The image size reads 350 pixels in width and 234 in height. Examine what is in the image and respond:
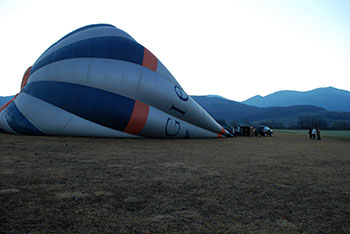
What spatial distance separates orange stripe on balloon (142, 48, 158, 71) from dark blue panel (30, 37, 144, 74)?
199mm

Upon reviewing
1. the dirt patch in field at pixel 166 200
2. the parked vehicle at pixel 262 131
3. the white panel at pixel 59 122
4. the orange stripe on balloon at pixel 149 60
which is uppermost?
the orange stripe on balloon at pixel 149 60

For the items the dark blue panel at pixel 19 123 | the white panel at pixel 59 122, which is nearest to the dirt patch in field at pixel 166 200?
the white panel at pixel 59 122

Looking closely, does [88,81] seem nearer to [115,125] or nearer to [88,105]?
[88,105]

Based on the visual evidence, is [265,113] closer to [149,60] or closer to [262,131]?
[262,131]

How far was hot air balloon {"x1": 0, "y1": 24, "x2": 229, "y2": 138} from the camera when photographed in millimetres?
11688

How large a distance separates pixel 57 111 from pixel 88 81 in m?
2.07

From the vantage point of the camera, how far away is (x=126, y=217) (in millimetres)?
2594

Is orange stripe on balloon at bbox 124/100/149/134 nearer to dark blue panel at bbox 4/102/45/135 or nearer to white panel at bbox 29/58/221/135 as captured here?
white panel at bbox 29/58/221/135

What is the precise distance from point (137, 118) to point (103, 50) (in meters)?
4.05

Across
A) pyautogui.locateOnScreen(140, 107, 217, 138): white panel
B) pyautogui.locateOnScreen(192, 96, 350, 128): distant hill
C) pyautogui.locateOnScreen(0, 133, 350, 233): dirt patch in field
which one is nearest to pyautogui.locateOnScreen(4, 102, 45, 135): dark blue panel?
pyautogui.locateOnScreen(140, 107, 217, 138): white panel

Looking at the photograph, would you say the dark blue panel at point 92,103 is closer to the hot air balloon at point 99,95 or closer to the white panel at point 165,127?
the hot air balloon at point 99,95

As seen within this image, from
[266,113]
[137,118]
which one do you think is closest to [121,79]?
[137,118]

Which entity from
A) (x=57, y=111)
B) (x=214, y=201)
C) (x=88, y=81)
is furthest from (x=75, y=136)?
(x=214, y=201)

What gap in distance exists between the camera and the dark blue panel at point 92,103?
11656mm
